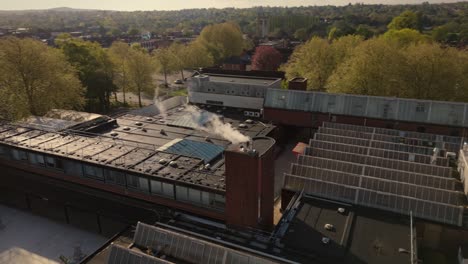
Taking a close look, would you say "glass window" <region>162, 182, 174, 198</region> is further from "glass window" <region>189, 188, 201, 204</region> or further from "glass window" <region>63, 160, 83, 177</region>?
"glass window" <region>63, 160, 83, 177</region>

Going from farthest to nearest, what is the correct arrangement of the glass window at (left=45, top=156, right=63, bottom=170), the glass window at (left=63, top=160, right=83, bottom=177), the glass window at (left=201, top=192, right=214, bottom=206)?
the glass window at (left=45, top=156, right=63, bottom=170)
the glass window at (left=63, top=160, right=83, bottom=177)
the glass window at (left=201, top=192, right=214, bottom=206)

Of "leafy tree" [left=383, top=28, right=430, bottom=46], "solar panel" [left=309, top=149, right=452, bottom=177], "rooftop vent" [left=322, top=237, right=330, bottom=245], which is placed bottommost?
"rooftop vent" [left=322, top=237, right=330, bottom=245]

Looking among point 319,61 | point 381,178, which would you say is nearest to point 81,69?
point 319,61

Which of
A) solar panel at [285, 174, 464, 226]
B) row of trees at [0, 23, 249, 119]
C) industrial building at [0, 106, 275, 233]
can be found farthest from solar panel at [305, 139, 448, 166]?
row of trees at [0, 23, 249, 119]

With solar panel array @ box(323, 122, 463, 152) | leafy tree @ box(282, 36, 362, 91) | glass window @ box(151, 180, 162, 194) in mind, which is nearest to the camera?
glass window @ box(151, 180, 162, 194)

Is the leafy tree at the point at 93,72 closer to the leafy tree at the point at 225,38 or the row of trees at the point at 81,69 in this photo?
the row of trees at the point at 81,69

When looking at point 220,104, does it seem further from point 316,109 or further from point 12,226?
point 12,226

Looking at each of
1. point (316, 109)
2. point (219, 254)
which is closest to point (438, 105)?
point (316, 109)

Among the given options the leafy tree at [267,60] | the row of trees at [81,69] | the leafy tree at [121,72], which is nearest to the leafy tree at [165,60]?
the row of trees at [81,69]
